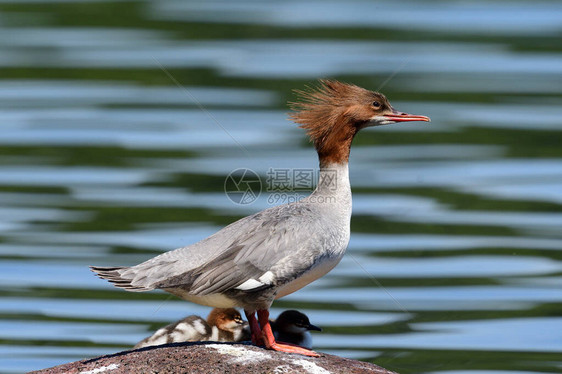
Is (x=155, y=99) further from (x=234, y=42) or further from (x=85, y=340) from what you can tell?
(x=85, y=340)

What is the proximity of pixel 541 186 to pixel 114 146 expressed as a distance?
17.1ft

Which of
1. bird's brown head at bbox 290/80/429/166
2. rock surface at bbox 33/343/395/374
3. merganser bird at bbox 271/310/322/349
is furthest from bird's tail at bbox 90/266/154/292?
merganser bird at bbox 271/310/322/349

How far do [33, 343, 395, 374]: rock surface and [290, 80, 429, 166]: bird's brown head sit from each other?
1468 millimetres

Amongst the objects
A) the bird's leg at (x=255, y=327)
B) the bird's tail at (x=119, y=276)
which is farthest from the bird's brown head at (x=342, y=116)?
the bird's tail at (x=119, y=276)

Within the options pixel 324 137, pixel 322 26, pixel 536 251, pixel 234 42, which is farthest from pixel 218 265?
pixel 322 26

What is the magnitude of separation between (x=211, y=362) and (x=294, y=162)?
21.8 feet

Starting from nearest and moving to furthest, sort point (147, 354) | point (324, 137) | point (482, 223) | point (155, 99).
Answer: point (147, 354) → point (324, 137) → point (482, 223) → point (155, 99)

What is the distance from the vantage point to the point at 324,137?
7.00 meters

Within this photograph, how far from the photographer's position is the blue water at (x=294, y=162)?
30.8 feet

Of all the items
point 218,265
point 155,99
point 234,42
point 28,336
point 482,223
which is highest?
point 234,42

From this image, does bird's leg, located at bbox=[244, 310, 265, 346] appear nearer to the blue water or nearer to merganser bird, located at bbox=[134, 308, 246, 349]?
merganser bird, located at bbox=[134, 308, 246, 349]

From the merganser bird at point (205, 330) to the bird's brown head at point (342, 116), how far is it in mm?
1507

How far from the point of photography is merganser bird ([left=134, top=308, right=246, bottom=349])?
7422 mm

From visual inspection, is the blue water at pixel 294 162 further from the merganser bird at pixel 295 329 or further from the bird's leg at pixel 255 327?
the bird's leg at pixel 255 327
